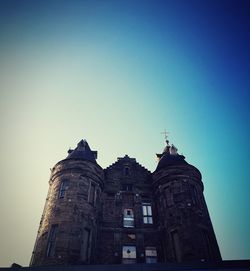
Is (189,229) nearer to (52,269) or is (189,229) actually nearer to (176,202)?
(176,202)

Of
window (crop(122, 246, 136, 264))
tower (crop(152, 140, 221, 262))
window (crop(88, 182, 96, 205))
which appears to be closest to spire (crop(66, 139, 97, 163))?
window (crop(88, 182, 96, 205))

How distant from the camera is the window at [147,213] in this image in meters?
23.0

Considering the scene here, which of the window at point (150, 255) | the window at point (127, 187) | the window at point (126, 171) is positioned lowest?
the window at point (150, 255)

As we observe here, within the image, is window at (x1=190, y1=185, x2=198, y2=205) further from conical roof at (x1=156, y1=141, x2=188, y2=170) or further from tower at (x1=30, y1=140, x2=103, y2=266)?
tower at (x1=30, y1=140, x2=103, y2=266)

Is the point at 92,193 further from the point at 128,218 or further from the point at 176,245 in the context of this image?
the point at 176,245

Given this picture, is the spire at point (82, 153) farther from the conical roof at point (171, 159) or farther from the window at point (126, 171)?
the conical roof at point (171, 159)

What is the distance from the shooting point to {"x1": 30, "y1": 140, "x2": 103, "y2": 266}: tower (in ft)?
58.0

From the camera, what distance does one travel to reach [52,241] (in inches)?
723

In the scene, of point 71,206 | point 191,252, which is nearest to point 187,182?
point 191,252

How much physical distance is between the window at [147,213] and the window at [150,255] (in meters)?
2.44

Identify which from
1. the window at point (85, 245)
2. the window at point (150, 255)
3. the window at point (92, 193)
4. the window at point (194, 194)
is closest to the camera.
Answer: the window at point (85, 245)

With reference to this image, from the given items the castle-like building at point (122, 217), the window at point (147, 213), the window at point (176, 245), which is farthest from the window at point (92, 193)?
the window at point (176, 245)

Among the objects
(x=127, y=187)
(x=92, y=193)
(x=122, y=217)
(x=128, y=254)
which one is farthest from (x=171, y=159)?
(x=128, y=254)

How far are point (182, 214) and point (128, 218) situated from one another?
5.05 m
